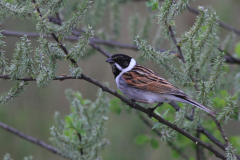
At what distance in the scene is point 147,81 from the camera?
3.33 metres

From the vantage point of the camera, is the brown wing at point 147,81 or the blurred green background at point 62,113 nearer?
the brown wing at point 147,81

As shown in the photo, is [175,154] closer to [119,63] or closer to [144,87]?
[144,87]

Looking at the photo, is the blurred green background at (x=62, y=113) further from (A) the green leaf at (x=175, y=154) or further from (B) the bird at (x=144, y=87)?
(B) the bird at (x=144, y=87)

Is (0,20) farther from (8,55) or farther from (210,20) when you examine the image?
(8,55)

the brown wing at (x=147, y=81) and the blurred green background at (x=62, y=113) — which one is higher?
the brown wing at (x=147, y=81)

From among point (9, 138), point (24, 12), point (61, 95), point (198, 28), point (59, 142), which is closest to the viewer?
point (24, 12)

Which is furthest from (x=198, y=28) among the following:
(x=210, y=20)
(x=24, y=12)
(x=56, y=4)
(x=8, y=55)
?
(x=8, y=55)

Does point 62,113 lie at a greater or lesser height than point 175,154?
lesser

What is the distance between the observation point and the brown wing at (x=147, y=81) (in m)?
3.19

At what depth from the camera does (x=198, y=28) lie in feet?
8.43

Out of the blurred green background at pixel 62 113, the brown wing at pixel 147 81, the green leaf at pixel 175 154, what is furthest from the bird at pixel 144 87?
the blurred green background at pixel 62 113

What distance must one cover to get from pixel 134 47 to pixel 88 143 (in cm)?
203

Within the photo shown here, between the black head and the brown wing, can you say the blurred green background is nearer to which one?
the black head

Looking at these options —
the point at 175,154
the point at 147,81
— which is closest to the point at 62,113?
the point at 175,154
